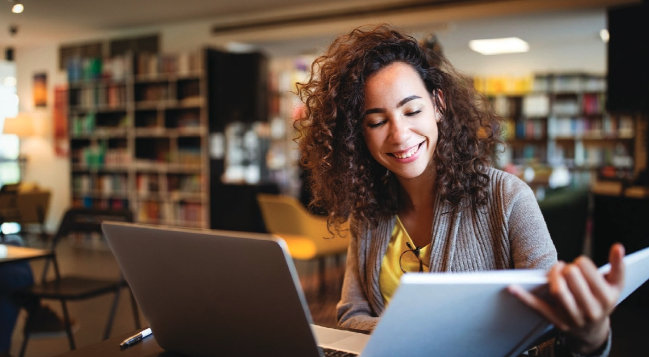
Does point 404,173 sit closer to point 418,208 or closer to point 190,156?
point 418,208

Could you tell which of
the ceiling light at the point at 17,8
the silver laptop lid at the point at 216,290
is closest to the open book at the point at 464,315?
the silver laptop lid at the point at 216,290

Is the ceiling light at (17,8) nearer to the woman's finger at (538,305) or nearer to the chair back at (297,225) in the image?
the chair back at (297,225)

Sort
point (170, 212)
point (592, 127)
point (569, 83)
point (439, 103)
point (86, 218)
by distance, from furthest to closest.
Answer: point (569, 83) → point (592, 127) → point (170, 212) → point (86, 218) → point (439, 103)

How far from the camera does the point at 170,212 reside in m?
6.84

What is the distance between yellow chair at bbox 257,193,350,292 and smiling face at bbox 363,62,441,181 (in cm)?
268

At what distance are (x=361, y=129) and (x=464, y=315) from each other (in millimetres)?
769

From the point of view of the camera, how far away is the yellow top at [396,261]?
4.70ft

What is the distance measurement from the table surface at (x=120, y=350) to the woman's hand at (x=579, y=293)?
2.27 ft

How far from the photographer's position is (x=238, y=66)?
6387mm

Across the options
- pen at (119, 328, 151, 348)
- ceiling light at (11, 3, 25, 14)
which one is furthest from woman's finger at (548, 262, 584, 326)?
ceiling light at (11, 3, 25, 14)

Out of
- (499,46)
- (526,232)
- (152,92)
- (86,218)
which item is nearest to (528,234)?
(526,232)

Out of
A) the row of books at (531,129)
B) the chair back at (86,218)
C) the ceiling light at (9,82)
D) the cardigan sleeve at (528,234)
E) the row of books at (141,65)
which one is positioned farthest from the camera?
the row of books at (531,129)

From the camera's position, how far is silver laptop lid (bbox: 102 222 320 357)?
2.57 ft

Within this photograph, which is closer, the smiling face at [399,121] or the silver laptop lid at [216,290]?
the silver laptop lid at [216,290]
